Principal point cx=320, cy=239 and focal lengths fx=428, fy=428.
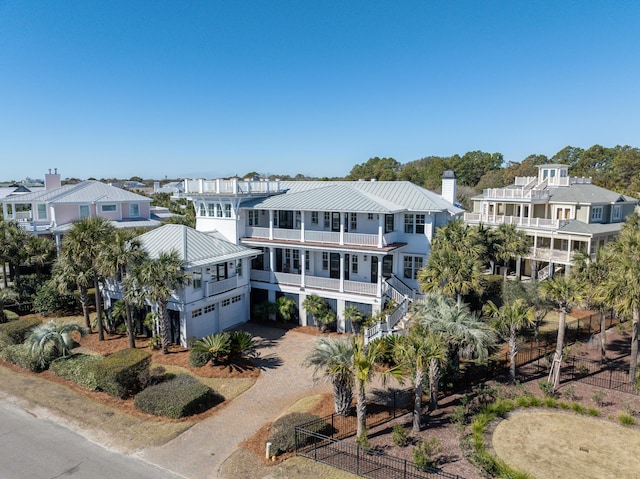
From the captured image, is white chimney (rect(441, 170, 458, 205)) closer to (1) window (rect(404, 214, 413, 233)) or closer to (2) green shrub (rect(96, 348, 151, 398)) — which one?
(1) window (rect(404, 214, 413, 233))

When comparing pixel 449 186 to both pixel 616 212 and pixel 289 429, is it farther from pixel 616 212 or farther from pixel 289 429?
pixel 289 429

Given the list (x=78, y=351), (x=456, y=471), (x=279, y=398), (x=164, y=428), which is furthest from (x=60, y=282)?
(x=456, y=471)

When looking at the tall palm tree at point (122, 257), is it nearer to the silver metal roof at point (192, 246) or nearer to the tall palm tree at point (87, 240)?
the tall palm tree at point (87, 240)

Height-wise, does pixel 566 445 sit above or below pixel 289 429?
below

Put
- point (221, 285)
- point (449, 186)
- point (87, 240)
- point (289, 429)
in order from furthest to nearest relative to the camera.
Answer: point (449, 186) < point (221, 285) < point (87, 240) < point (289, 429)

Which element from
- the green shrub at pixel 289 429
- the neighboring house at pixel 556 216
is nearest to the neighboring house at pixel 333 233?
the green shrub at pixel 289 429

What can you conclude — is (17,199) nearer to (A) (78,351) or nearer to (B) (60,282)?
(B) (60,282)

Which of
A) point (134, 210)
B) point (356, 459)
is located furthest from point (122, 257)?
point (134, 210)
